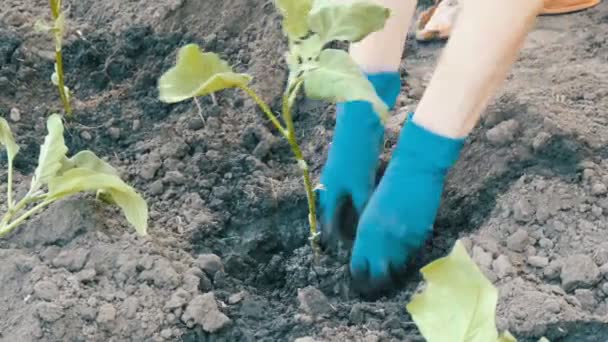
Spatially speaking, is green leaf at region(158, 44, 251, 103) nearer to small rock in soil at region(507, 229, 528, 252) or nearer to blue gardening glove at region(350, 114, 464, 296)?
blue gardening glove at region(350, 114, 464, 296)

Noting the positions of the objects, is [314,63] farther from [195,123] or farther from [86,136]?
[86,136]

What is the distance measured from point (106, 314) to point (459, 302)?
571 millimetres

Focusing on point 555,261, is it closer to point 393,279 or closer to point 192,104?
point 393,279

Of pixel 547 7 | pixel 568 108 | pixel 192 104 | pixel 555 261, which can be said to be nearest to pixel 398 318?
pixel 555 261

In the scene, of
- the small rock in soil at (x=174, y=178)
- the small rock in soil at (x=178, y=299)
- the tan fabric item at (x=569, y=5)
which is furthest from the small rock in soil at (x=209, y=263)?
the tan fabric item at (x=569, y=5)

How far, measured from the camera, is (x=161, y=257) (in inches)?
53.6

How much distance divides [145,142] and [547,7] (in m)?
1.09

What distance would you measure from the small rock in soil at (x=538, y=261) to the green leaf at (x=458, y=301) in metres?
A: 0.44

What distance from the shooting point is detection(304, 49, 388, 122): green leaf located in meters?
1.06

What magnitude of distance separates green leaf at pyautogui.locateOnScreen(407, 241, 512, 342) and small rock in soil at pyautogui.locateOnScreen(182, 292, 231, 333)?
0.43 meters

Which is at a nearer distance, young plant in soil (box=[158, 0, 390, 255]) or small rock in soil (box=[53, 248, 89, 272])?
young plant in soil (box=[158, 0, 390, 255])

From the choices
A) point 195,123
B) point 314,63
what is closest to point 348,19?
point 314,63

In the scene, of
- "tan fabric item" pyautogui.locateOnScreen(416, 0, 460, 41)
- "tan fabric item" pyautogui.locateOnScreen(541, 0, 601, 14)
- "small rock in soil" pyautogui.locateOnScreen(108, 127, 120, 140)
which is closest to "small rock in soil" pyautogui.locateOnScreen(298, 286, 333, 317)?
"small rock in soil" pyautogui.locateOnScreen(108, 127, 120, 140)

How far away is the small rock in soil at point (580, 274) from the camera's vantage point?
1261 millimetres
